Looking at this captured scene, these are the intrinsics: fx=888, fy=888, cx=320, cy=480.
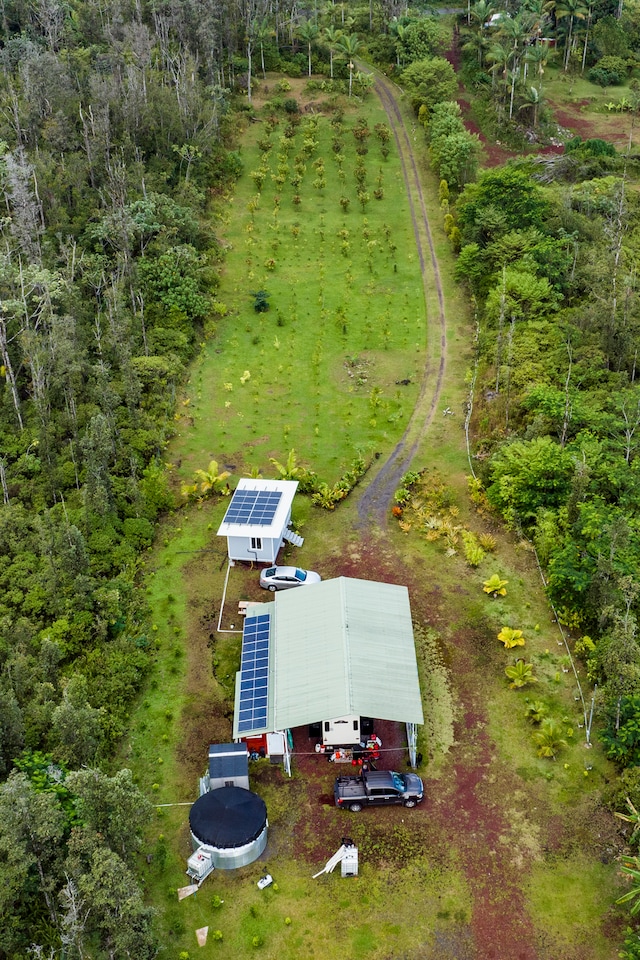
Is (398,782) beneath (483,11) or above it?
beneath

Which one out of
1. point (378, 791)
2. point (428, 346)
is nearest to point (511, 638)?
point (378, 791)

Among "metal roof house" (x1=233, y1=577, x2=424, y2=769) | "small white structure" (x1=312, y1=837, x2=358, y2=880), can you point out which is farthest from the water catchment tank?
"metal roof house" (x1=233, y1=577, x2=424, y2=769)

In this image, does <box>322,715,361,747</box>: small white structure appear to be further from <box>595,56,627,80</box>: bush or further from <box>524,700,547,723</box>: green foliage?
<box>595,56,627,80</box>: bush

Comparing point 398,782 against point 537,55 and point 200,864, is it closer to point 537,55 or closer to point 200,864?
point 200,864

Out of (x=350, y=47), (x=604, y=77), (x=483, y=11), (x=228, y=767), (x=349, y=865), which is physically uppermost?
(x=483, y=11)

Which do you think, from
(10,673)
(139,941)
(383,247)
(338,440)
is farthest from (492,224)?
(139,941)
